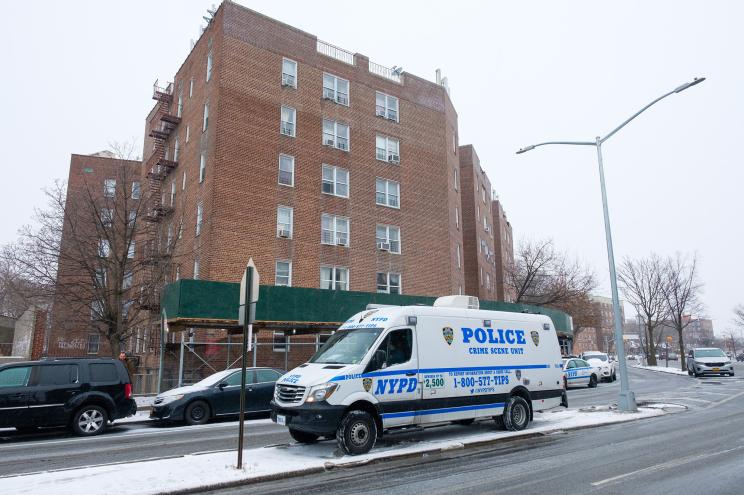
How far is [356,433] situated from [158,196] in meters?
27.6

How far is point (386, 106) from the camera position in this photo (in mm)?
33781

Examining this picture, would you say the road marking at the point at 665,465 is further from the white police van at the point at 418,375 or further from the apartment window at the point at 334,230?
the apartment window at the point at 334,230

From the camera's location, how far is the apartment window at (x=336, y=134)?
30453 mm

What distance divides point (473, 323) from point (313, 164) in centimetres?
1975

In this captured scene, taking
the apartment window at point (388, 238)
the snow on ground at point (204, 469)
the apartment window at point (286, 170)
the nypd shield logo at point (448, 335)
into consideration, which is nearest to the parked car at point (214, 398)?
the snow on ground at point (204, 469)

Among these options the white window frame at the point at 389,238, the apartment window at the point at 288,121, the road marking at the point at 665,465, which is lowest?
the road marking at the point at 665,465

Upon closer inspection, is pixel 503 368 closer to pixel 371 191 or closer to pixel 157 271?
pixel 157 271

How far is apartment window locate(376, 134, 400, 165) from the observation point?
1295 inches

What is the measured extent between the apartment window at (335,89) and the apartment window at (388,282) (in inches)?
401

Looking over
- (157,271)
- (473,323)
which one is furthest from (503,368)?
(157,271)

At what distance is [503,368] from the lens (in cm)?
1174

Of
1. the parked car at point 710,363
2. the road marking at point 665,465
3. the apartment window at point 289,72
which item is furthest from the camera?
the parked car at point 710,363

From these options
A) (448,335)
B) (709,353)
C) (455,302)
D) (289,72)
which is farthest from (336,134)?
(709,353)

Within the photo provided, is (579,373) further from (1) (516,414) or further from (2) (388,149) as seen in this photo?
(1) (516,414)
